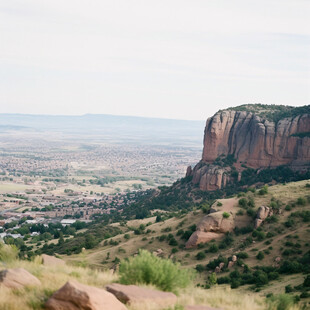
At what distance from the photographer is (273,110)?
261 feet

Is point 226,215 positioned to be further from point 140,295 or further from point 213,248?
point 140,295

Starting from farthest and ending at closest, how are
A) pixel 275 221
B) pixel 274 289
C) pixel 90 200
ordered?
pixel 90 200 < pixel 275 221 < pixel 274 289

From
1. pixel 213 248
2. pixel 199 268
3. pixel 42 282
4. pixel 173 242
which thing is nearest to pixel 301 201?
pixel 213 248

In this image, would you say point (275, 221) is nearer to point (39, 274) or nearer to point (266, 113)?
point (39, 274)

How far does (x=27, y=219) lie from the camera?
88.6m

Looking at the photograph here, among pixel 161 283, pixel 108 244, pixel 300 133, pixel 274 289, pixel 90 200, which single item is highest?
pixel 300 133

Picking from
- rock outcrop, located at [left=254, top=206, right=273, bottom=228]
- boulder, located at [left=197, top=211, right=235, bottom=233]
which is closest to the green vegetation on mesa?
rock outcrop, located at [left=254, top=206, right=273, bottom=228]

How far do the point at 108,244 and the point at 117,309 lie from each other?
34177 mm

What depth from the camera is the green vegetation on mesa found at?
74.2 m

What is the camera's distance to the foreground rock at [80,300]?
426 inches

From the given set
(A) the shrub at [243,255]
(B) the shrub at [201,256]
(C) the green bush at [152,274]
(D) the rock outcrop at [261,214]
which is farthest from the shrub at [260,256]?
(C) the green bush at [152,274]

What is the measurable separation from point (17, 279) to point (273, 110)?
72.4 m

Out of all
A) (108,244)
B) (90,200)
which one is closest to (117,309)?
(108,244)

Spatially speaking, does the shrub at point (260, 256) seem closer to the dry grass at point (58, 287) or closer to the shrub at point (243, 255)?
the shrub at point (243, 255)
